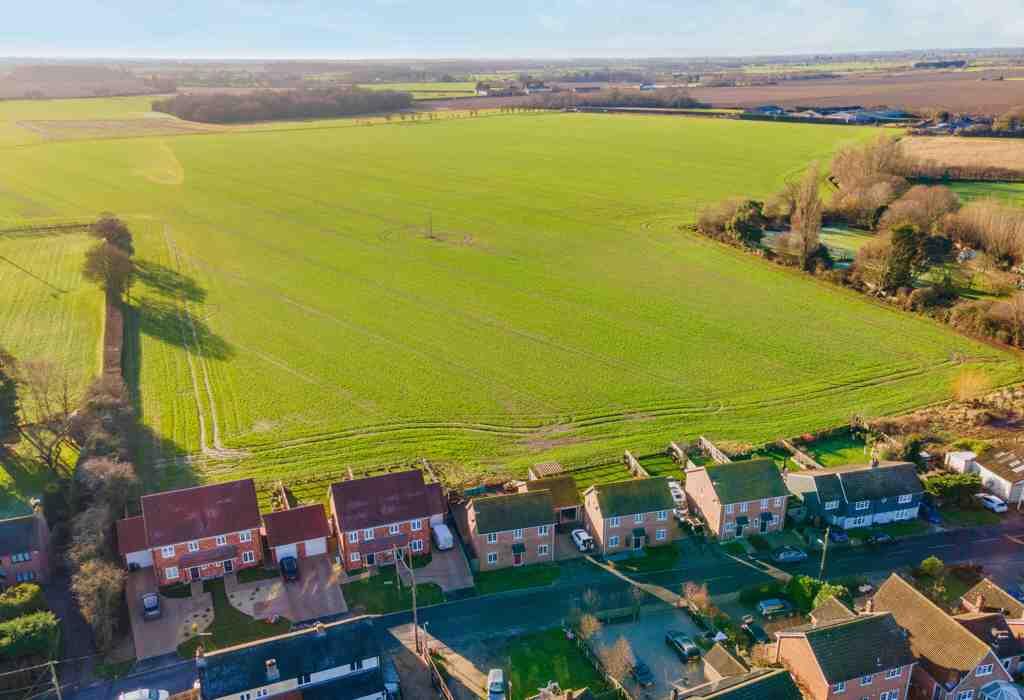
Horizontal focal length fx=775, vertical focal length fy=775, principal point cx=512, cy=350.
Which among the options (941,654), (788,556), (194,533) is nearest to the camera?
(941,654)

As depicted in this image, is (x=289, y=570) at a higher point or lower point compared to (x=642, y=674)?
higher

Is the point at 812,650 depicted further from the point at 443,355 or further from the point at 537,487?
the point at 443,355

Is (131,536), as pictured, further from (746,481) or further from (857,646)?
(857,646)

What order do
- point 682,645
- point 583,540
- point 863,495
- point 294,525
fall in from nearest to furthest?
point 682,645
point 294,525
point 583,540
point 863,495

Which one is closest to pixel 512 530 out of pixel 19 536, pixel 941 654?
pixel 941 654

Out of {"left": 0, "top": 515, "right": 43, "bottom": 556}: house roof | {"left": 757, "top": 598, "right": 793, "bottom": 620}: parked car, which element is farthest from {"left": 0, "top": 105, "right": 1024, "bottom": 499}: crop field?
{"left": 757, "top": 598, "right": 793, "bottom": 620}: parked car

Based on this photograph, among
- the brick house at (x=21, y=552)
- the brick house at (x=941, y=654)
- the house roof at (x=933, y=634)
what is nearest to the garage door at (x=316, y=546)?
the brick house at (x=21, y=552)

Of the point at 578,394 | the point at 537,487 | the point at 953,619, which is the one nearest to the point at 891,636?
the point at 953,619

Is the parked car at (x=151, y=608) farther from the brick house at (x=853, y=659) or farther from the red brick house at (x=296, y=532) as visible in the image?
the brick house at (x=853, y=659)
